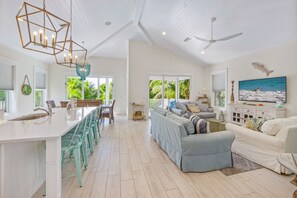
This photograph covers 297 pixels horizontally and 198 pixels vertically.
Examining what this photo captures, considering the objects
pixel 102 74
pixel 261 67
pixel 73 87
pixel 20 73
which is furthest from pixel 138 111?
pixel 261 67

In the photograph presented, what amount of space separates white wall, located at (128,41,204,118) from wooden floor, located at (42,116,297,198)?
455 cm

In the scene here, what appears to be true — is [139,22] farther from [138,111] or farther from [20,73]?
[20,73]

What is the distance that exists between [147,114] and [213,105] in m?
3.33

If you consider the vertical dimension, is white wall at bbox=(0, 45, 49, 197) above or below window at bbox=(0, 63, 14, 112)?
below

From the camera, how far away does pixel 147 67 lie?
743 cm

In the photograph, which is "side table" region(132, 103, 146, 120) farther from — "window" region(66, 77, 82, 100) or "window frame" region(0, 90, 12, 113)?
"window frame" region(0, 90, 12, 113)

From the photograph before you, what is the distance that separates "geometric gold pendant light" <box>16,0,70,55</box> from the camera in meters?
1.79

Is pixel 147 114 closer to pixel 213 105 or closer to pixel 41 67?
pixel 213 105

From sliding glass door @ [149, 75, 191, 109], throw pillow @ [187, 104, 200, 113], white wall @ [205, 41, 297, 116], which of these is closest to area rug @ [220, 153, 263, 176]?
white wall @ [205, 41, 297, 116]

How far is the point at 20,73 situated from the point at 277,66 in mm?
7979

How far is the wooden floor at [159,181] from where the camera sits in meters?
1.97

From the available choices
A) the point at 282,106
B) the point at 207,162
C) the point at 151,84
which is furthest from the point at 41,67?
the point at 282,106

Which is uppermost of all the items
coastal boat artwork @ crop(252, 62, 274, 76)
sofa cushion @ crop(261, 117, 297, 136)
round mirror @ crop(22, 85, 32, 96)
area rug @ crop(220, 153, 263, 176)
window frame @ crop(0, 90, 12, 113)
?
coastal boat artwork @ crop(252, 62, 274, 76)

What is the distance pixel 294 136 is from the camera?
7.89ft
